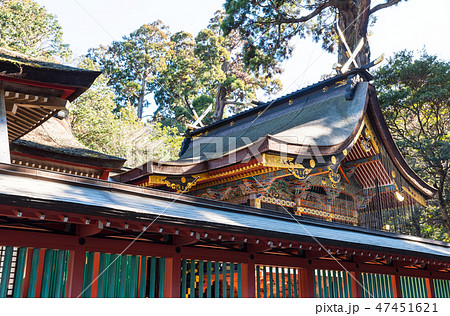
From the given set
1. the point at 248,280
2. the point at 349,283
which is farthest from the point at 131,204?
the point at 349,283

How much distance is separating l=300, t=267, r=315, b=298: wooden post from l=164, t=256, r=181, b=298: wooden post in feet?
9.98

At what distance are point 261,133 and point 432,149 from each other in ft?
32.9

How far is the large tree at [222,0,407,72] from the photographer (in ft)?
65.0

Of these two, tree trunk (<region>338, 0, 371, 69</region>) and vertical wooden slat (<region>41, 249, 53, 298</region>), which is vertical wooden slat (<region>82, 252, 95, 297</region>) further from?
tree trunk (<region>338, 0, 371, 69</region>)

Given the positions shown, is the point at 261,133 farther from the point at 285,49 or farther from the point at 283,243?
the point at 285,49

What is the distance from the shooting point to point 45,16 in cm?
2555

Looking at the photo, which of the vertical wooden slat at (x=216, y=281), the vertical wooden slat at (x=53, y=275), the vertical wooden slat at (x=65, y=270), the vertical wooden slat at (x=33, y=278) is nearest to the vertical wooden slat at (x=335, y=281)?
the vertical wooden slat at (x=216, y=281)

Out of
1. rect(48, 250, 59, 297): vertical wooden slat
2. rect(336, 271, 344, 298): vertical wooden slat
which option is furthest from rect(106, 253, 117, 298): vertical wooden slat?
rect(336, 271, 344, 298): vertical wooden slat

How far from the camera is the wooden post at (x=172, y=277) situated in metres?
6.68

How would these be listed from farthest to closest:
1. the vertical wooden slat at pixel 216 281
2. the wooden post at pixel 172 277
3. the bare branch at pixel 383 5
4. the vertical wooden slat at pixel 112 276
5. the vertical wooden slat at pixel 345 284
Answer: the bare branch at pixel 383 5 → the vertical wooden slat at pixel 345 284 → the vertical wooden slat at pixel 216 281 → the wooden post at pixel 172 277 → the vertical wooden slat at pixel 112 276

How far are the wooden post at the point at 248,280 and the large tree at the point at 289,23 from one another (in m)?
14.0

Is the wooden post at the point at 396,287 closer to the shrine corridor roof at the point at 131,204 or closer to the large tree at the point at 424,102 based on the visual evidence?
the shrine corridor roof at the point at 131,204

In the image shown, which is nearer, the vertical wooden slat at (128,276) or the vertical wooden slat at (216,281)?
the vertical wooden slat at (128,276)

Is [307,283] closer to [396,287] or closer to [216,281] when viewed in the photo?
[216,281]
